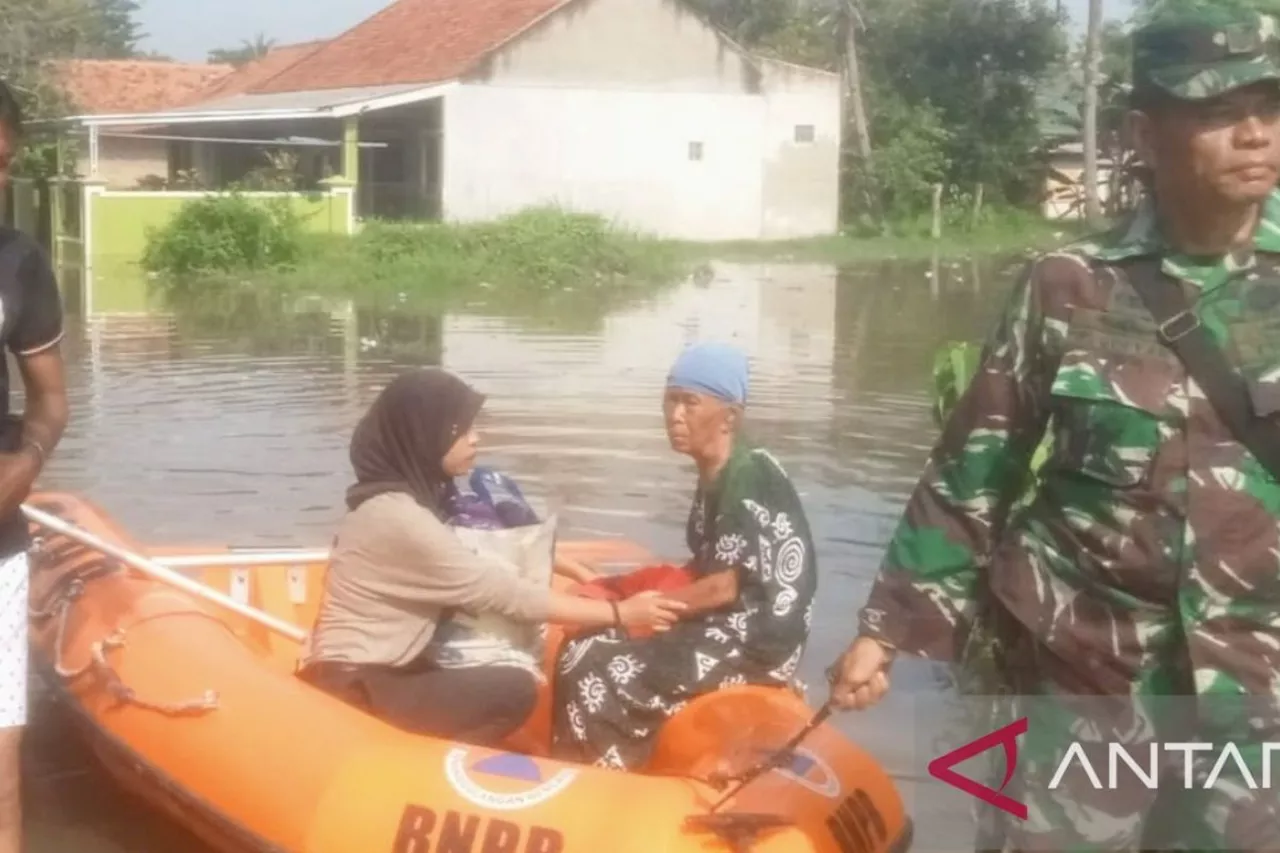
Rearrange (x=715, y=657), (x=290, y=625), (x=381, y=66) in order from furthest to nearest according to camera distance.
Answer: (x=381, y=66) → (x=290, y=625) → (x=715, y=657)

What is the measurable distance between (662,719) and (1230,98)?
2106mm

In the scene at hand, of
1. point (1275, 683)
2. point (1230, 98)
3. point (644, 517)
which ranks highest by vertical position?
point (1230, 98)

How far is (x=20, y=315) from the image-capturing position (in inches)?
123

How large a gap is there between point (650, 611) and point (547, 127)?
81.0ft

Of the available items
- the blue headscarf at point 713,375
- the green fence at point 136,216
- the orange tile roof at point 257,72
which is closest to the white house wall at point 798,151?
the green fence at point 136,216

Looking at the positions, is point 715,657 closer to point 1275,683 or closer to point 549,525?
point 549,525

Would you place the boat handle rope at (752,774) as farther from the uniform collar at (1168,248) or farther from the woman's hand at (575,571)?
the woman's hand at (575,571)

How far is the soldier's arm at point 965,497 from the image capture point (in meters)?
2.50

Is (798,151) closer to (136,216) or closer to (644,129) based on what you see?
(644,129)

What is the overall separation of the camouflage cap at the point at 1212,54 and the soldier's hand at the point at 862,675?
0.85 meters

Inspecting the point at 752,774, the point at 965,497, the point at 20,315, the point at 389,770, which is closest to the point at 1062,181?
the point at 389,770

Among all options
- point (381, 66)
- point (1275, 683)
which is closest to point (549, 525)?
point (1275, 683)

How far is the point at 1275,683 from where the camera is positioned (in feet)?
7.64

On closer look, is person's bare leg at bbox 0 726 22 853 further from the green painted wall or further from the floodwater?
the green painted wall
